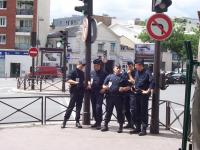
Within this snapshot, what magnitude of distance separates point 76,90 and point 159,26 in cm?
260

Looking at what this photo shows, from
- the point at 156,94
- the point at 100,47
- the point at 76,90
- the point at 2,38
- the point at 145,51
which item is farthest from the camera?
the point at 100,47

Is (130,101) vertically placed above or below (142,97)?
below

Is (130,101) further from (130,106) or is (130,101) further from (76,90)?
(76,90)

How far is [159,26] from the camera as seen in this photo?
11.7 meters

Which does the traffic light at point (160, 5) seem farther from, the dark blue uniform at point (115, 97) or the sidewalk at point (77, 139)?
the sidewalk at point (77, 139)

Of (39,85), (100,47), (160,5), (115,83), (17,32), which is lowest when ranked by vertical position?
(39,85)

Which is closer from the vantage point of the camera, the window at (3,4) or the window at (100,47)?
the window at (3,4)

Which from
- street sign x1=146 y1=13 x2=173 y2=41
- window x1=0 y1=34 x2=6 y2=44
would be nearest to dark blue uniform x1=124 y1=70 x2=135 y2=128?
street sign x1=146 y1=13 x2=173 y2=41

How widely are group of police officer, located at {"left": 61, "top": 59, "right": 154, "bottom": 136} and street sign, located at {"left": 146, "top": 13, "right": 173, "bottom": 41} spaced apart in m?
0.70

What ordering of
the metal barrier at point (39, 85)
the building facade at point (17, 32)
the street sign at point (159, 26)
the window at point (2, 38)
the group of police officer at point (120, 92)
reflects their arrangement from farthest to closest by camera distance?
the window at point (2, 38)
the building facade at point (17, 32)
the metal barrier at point (39, 85)
the group of police officer at point (120, 92)
the street sign at point (159, 26)

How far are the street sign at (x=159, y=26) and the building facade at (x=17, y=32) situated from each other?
64.6m

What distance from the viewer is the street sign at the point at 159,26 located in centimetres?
1161

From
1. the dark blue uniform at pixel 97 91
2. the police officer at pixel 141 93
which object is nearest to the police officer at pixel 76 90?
the dark blue uniform at pixel 97 91

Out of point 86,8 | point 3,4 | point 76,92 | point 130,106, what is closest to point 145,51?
point 3,4
